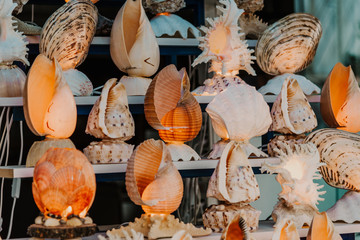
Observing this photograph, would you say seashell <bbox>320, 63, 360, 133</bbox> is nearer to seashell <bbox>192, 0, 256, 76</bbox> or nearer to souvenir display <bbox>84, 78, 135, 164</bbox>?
seashell <bbox>192, 0, 256, 76</bbox>

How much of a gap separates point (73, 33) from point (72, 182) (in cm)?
58

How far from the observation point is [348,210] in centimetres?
203

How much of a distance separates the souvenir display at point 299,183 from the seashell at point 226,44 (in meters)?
0.31

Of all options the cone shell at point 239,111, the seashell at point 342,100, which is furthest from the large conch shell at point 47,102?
the seashell at point 342,100

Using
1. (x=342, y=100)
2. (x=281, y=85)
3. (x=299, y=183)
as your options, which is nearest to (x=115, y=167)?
(x=299, y=183)

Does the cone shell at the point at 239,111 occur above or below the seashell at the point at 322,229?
above

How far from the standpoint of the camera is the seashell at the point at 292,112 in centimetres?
203

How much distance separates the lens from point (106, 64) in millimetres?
2609

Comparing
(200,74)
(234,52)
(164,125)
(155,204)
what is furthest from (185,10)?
(155,204)

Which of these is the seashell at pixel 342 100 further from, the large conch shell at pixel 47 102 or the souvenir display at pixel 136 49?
the large conch shell at pixel 47 102

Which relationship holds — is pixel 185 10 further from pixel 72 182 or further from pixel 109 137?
pixel 72 182

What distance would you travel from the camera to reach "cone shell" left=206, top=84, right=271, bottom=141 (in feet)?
6.45

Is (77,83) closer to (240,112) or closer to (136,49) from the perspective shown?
(136,49)

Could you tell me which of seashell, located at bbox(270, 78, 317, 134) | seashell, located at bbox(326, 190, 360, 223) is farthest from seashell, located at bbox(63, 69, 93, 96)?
seashell, located at bbox(326, 190, 360, 223)
